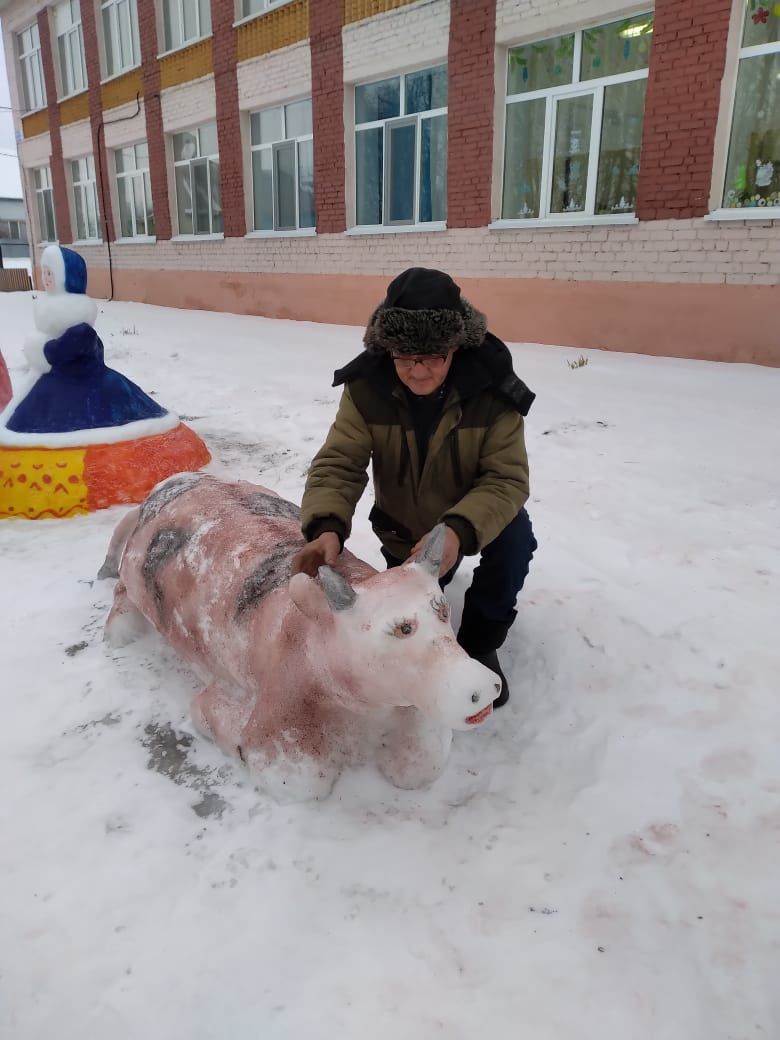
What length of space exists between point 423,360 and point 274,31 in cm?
1074

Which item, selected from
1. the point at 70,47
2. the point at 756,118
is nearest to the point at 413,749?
the point at 756,118

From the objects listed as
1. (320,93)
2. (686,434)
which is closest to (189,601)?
(686,434)

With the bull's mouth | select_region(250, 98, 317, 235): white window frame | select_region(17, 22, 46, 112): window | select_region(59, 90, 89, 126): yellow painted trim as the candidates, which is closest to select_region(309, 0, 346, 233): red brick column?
select_region(250, 98, 317, 235): white window frame

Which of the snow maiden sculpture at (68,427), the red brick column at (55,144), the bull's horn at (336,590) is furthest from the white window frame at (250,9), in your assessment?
the bull's horn at (336,590)

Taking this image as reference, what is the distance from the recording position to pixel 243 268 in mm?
11711

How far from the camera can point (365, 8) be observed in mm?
9000

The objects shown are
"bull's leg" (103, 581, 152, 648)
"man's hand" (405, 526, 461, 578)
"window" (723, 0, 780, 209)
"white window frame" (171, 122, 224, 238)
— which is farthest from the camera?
"white window frame" (171, 122, 224, 238)

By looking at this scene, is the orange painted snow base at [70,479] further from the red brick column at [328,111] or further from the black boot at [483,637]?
the red brick column at [328,111]

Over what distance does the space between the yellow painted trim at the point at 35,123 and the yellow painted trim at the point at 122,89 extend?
10.0 feet

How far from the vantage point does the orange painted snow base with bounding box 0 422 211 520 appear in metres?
3.55

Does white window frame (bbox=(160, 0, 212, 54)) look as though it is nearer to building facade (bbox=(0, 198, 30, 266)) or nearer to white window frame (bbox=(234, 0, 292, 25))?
white window frame (bbox=(234, 0, 292, 25))

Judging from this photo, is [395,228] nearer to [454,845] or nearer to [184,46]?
[184,46]

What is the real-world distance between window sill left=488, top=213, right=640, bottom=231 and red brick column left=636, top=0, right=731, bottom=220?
0.93 ft

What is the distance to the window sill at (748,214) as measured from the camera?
6129mm
